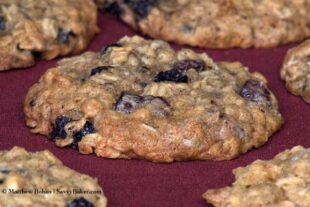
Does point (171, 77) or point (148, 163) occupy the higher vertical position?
point (171, 77)

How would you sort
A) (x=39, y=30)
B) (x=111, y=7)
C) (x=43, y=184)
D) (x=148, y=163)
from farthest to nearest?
(x=111, y=7), (x=39, y=30), (x=148, y=163), (x=43, y=184)

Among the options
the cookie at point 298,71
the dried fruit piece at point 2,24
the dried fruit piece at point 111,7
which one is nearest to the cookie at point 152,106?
the cookie at point 298,71

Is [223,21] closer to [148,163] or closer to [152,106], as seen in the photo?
[152,106]

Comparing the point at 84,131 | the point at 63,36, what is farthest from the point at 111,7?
the point at 84,131

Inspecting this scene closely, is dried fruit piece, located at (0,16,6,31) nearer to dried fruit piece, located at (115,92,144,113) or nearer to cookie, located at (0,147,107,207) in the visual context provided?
dried fruit piece, located at (115,92,144,113)

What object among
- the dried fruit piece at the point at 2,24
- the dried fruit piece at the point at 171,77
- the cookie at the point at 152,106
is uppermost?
the dried fruit piece at the point at 2,24

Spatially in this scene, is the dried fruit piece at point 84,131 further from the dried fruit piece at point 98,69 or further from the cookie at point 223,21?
the cookie at point 223,21
